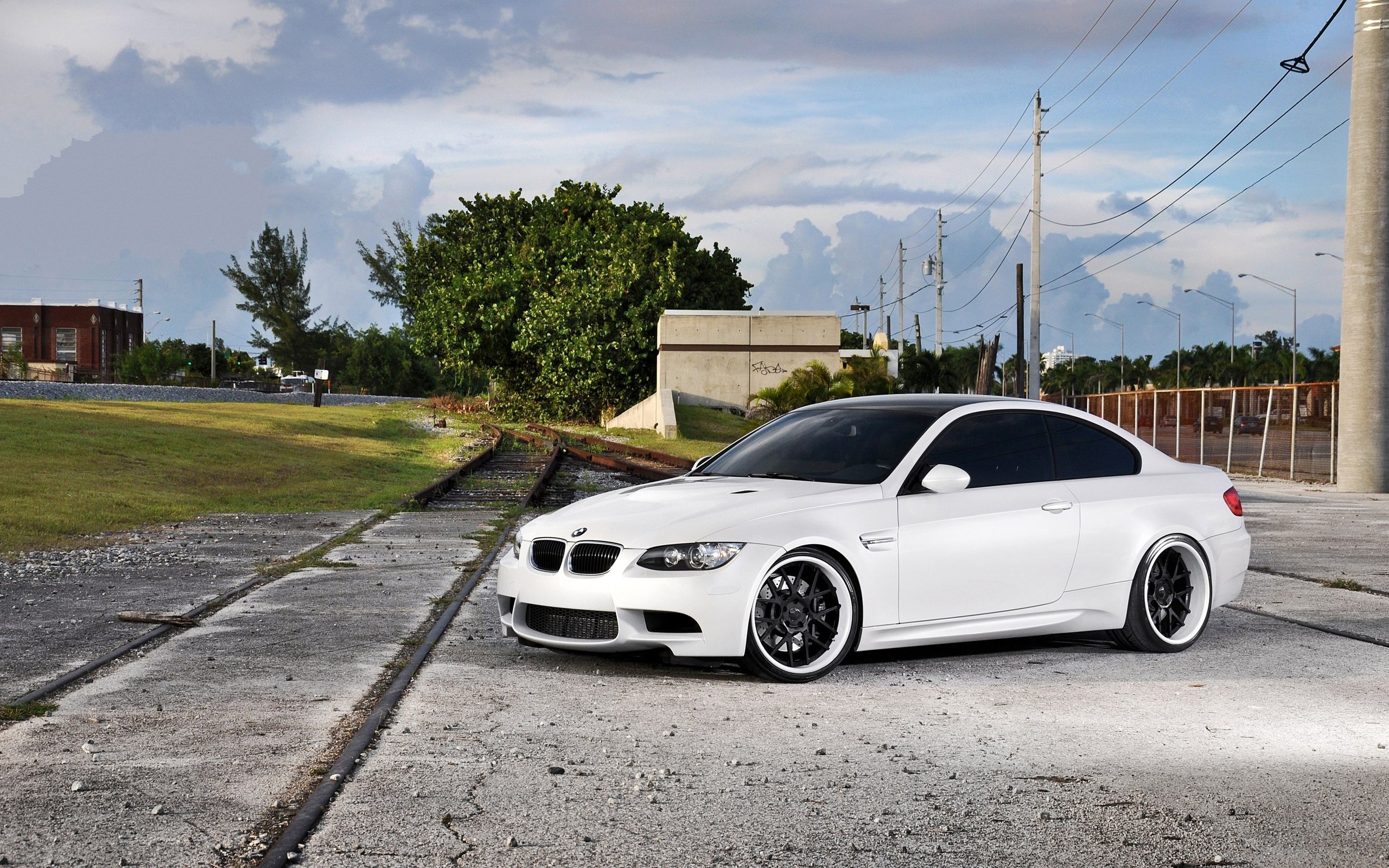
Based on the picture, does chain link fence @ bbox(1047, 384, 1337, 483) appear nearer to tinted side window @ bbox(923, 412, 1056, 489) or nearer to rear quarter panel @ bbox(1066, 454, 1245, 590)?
rear quarter panel @ bbox(1066, 454, 1245, 590)

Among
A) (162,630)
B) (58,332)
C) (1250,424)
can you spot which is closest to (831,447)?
(162,630)

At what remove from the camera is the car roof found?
25.9ft

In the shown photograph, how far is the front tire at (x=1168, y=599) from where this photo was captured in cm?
786

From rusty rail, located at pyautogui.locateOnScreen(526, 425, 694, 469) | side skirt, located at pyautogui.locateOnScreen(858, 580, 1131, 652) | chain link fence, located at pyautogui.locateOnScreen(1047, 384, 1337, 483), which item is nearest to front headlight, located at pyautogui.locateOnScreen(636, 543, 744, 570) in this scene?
side skirt, located at pyautogui.locateOnScreen(858, 580, 1131, 652)

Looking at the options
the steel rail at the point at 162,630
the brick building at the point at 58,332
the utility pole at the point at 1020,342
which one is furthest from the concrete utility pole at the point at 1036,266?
the brick building at the point at 58,332

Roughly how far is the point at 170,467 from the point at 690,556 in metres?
17.2

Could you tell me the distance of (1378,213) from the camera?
80.7 feet

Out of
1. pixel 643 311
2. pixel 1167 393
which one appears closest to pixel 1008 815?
pixel 1167 393

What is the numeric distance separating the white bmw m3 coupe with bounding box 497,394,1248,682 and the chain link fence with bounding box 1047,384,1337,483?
17356 millimetres

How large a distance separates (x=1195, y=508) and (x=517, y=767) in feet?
15.8

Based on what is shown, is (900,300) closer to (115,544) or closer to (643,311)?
(643,311)

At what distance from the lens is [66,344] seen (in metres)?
112

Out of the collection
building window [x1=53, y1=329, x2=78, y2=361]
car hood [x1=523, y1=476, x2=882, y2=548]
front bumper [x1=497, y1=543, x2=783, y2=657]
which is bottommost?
front bumper [x1=497, y1=543, x2=783, y2=657]

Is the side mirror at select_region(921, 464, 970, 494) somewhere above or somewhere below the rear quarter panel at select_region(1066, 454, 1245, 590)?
above
